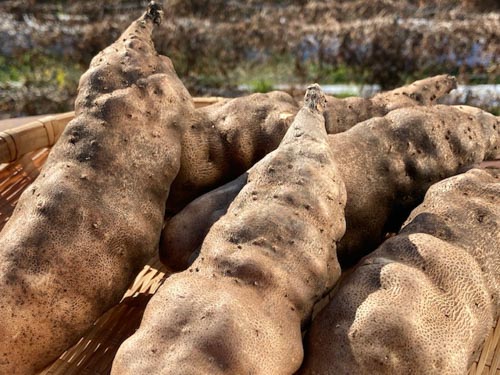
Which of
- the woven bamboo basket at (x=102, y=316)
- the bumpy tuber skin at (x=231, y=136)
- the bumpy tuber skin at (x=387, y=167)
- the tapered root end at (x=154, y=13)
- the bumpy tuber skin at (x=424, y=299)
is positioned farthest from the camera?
the tapered root end at (x=154, y=13)

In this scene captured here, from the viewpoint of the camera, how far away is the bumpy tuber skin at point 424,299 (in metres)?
1.19

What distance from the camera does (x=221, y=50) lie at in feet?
14.1

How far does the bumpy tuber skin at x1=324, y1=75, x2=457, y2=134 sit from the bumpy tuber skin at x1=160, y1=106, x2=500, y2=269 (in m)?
0.20

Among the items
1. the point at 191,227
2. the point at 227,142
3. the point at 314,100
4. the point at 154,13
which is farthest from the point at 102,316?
the point at 154,13

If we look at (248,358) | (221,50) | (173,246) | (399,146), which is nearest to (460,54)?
(221,50)

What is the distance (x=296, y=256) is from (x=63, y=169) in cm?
66

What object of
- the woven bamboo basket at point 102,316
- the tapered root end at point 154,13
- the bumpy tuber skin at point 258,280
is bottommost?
the woven bamboo basket at point 102,316

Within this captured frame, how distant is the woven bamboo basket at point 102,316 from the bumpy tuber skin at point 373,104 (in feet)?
2.26

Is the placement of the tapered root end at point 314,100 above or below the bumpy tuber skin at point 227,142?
above

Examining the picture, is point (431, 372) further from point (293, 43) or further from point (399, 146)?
point (293, 43)

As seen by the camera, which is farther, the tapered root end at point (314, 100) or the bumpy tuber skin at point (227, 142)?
the bumpy tuber skin at point (227, 142)

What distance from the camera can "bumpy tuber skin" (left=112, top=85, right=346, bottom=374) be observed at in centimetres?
108

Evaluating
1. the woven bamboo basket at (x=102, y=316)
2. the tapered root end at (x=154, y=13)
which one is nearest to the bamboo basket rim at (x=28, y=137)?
the woven bamboo basket at (x=102, y=316)

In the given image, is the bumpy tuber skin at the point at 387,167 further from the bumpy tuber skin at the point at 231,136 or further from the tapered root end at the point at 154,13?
the tapered root end at the point at 154,13
